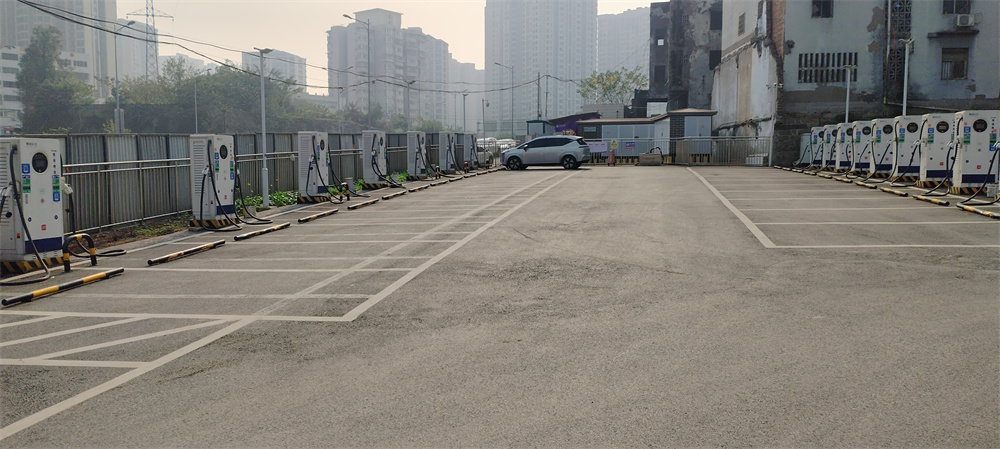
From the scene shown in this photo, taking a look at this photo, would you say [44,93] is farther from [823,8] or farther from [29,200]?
[29,200]

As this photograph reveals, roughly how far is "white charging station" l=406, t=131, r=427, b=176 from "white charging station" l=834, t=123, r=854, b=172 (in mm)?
17739

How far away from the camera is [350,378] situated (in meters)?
5.97

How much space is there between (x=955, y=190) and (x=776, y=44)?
2433 cm

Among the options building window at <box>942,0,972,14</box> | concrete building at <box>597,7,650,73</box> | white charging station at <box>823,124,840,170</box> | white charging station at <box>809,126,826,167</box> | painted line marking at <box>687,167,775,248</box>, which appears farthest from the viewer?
concrete building at <box>597,7,650,73</box>

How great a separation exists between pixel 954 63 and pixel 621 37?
149532mm

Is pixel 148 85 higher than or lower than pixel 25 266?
higher

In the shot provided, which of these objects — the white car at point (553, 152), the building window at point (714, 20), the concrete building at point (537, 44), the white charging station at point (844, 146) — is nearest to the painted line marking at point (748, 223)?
the white charging station at point (844, 146)

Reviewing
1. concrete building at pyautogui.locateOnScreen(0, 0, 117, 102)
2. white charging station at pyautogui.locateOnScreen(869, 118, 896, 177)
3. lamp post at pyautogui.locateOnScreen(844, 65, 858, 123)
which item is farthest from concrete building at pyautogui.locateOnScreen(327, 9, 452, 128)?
white charging station at pyautogui.locateOnScreen(869, 118, 896, 177)

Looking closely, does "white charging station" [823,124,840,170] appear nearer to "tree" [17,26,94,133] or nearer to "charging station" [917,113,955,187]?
"charging station" [917,113,955,187]

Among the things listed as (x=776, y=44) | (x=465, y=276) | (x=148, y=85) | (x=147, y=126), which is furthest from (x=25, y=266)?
(x=148, y=85)

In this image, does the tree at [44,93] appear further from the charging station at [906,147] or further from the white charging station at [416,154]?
the charging station at [906,147]

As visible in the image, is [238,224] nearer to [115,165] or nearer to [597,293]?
[115,165]

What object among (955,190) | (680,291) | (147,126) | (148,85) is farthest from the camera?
(148,85)

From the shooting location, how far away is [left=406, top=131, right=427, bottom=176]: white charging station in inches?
1238
